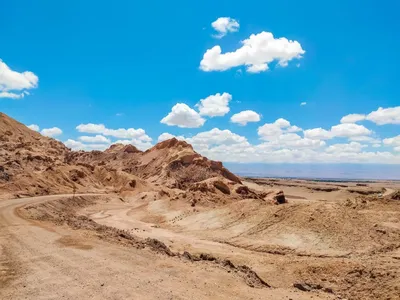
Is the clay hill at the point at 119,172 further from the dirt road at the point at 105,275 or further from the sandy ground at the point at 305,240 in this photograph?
the dirt road at the point at 105,275

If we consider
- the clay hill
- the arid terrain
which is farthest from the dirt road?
the clay hill

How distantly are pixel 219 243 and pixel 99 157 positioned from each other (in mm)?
111577

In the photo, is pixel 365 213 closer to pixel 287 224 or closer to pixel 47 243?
pixel 287 224

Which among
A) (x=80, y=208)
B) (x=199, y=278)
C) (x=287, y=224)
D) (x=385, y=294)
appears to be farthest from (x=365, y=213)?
(x=80, y=208)

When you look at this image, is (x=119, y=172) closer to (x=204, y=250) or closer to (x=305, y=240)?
(x=204, y=250)

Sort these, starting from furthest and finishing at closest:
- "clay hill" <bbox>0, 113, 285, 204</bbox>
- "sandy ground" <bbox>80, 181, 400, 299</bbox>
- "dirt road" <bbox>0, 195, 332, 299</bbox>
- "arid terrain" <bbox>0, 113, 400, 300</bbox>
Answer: "clay hill" <bbox>0, 113, 285, 204</bbox>
"sandy ground" <bbox>80, 181, 400, 299</bbox>
"arid terrain" <bbox>0, 113, 400, 300</bbox>
"dirt road" <bbox>0, 195, 332, 299</bbox>

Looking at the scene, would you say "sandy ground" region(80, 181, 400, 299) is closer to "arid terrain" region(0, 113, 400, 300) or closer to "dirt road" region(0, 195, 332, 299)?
"arid terrain" region(0, 113, 400, 300)

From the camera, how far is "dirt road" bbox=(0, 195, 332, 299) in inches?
511

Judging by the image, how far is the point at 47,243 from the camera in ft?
64.1

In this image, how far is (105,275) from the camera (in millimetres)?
14578

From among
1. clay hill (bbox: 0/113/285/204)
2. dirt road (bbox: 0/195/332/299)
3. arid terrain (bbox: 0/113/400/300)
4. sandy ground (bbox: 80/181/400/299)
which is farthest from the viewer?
clay hill (bbox: 0/113/285/204)

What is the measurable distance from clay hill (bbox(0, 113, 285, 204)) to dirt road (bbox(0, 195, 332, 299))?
2997 centimetres

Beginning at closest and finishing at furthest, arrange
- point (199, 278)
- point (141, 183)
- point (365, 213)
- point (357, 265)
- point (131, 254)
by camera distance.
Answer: point (199, 278) → point (131, 254) → point (357, 265) → point (365, 213) → point (141, 183)

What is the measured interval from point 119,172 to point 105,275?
76292 mm
